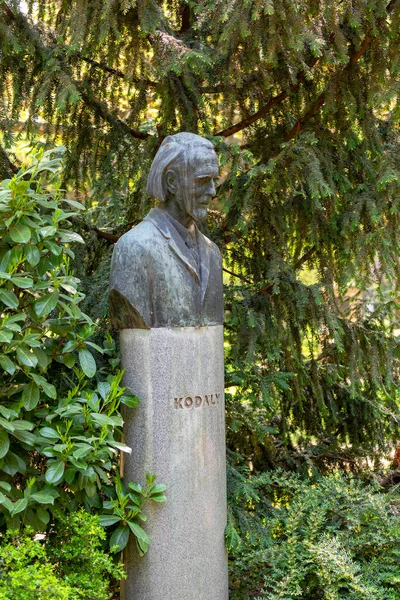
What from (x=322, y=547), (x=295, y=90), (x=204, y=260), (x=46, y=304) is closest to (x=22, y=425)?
(x=46, y=304)

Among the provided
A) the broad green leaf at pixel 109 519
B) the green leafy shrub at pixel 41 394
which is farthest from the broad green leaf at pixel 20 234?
the broad green leaf at pixel 109 519

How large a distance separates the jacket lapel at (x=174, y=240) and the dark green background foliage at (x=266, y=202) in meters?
0.52

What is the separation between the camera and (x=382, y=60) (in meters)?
4.47

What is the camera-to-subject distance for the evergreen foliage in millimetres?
4168

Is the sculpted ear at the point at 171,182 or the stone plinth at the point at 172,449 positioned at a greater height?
the sculpted ear at the point at 171,182

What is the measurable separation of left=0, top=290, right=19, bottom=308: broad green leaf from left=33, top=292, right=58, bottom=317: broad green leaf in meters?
0.12

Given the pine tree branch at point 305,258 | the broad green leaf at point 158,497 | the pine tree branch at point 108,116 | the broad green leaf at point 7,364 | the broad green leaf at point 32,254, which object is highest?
the pine tree branch at point 108,116

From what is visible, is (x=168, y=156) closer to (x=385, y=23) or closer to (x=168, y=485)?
(x=168, y=485)

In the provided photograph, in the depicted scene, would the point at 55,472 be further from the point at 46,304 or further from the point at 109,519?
the point at 46,304

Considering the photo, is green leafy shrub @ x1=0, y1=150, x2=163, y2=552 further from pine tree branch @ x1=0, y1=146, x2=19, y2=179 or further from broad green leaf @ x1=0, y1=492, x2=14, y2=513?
pine tree branch @ x1=0, y1=146, x2=19, y2=179

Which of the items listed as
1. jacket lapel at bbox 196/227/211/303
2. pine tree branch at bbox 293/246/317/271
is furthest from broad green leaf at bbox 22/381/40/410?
pine tree branch at bbox 293/246/317/271

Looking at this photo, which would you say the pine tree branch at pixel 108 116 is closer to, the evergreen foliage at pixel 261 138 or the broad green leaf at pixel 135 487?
the evergreen foliage at pixel 261 138

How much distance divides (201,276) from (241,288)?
4.27 feet

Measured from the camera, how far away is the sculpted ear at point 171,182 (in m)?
3.43
